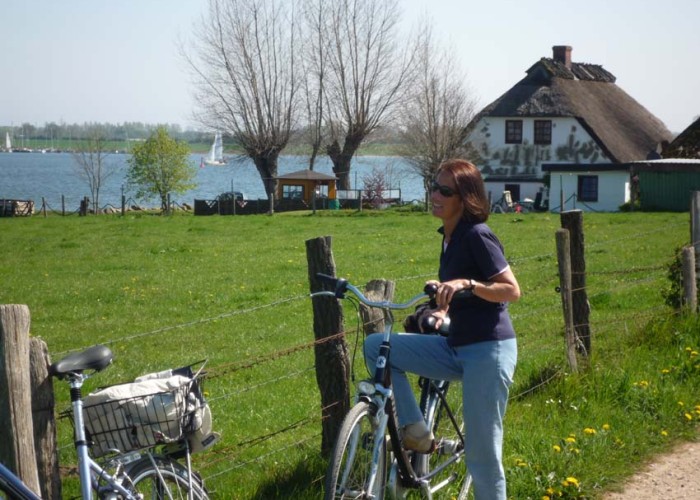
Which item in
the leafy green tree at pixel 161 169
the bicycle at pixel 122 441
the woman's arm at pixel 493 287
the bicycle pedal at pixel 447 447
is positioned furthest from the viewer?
the leafy green tree at pixel 161 169

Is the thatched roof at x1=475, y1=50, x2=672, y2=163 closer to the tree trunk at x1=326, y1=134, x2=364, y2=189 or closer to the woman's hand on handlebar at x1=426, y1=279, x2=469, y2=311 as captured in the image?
the tree trunk at x1=326, y1=134, x2=364, y2=189

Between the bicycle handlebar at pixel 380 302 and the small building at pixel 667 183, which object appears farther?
the small building at pixel 667 183

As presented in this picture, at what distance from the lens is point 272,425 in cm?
907

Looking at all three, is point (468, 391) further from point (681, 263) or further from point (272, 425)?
point (681, 263)

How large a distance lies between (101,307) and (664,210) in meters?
34.2

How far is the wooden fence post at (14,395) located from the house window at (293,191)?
5787 cm

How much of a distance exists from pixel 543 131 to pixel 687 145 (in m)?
10.0

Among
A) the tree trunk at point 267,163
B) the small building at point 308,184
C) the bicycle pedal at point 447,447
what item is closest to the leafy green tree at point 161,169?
the tree trunk at point 267,163

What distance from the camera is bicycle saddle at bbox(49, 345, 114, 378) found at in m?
4.22

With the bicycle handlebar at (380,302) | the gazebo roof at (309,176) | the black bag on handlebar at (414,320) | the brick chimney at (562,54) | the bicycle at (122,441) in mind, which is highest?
the brick chimney at (562,54)

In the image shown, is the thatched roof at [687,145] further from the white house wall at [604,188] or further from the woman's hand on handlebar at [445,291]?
the woman's hand on handlebar at [445,291]

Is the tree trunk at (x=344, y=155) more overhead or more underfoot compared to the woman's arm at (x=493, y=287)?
more overhead

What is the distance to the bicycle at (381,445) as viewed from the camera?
4.63 meters

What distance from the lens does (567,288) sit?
8.34 metres
